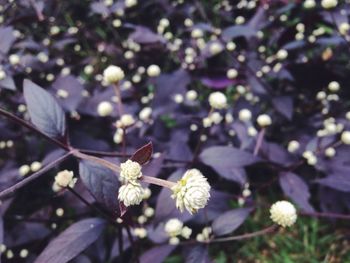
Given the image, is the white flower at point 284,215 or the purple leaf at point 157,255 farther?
the purple leaf at point 157,255

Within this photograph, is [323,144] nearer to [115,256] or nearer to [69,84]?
[115,256]

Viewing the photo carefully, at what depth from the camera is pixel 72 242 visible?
0.88m

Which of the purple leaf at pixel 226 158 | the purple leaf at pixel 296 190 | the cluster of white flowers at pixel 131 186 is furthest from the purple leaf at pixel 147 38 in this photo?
the cluster of white flowers at pixel 131 186

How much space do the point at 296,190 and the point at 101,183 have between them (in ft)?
2.19

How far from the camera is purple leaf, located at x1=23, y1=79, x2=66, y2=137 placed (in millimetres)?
906

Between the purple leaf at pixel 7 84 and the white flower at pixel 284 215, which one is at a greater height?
the purple leaf at pixel 7 84

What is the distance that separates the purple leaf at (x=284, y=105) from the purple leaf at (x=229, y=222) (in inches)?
20.5

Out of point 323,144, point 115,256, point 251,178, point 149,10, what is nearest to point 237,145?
point 251,178

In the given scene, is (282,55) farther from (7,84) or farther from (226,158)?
(7,84)

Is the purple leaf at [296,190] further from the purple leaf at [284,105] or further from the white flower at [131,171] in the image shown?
the white flower at [131,171]

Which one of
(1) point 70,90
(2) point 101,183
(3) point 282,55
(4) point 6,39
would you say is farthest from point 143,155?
(3) point 282,55

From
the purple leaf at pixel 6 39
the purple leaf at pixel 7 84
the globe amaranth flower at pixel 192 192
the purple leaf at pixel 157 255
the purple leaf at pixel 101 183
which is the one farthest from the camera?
the purple leaf at pixel 6 39

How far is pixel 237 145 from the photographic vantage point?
1584 millimetres

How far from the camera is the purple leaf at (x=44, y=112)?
91 centimetres
